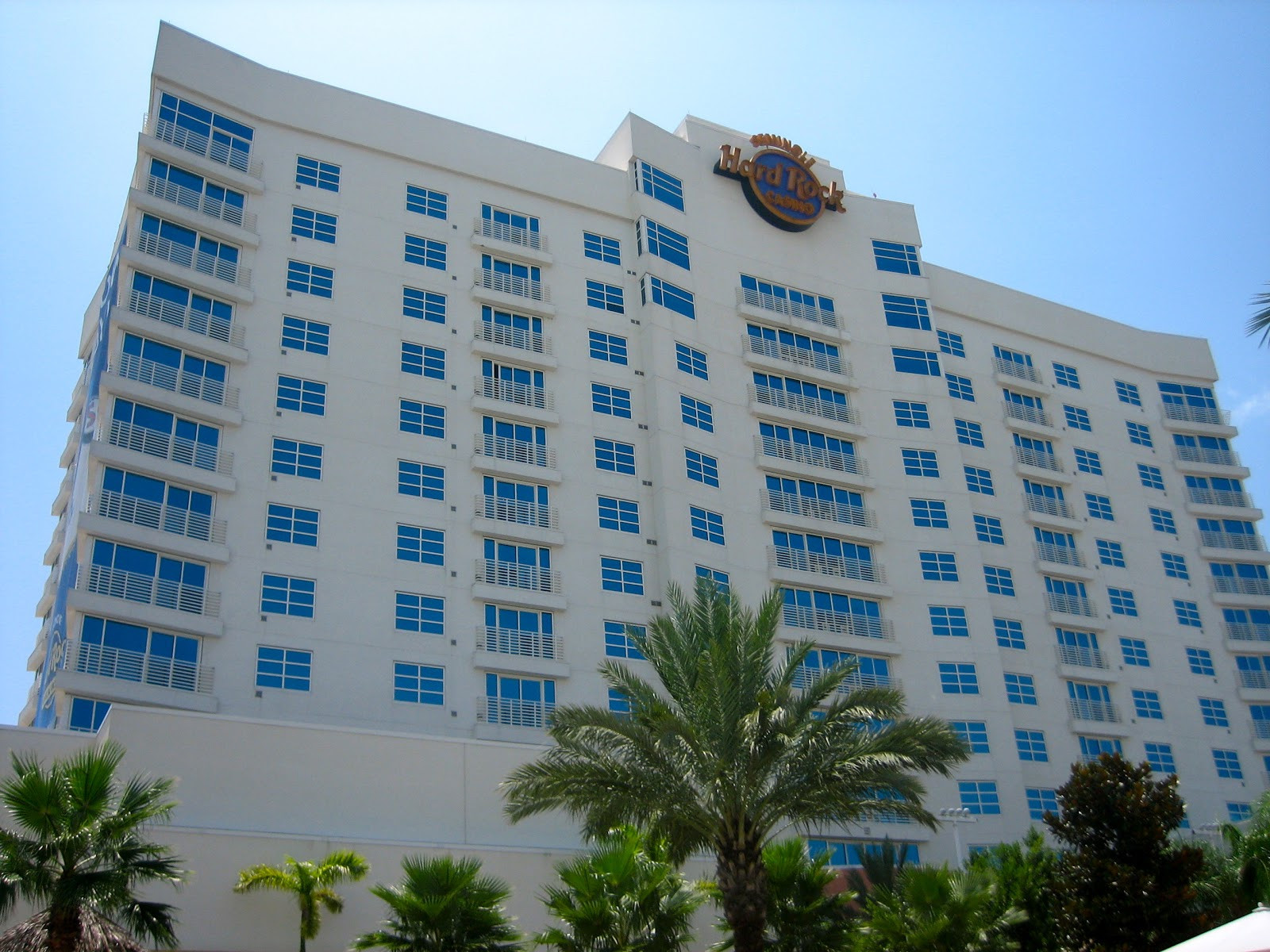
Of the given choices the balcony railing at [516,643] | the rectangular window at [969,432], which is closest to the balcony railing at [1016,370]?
the rectangular window at [969,432]

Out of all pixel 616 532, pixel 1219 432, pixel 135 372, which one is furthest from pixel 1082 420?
pixel 135 372

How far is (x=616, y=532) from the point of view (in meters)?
48.1

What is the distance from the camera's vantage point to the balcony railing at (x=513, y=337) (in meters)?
48.8

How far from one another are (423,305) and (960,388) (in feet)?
88.6

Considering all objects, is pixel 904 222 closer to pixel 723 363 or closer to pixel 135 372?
pixel 723 363

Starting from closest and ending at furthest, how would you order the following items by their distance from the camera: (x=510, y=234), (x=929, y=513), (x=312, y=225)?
(x=312, y=225) < (x=510, y=234) < (x=929, y=513)

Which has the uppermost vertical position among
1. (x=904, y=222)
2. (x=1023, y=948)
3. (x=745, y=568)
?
(x=904, y=222)

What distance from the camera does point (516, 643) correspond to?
145 feet

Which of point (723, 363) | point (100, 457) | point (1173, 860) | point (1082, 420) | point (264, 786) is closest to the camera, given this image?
point (1173, 860)

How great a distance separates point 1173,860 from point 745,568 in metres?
24.1

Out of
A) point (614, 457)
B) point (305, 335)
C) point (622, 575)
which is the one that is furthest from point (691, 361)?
point (305, 335)

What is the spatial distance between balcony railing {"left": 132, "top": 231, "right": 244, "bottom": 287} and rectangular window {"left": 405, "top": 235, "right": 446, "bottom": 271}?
6419 mm

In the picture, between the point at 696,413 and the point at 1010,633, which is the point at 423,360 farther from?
the point at 1010,633

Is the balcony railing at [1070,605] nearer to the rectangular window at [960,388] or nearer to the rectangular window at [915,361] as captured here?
the rectangular window at [960,388]
